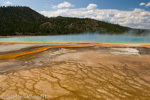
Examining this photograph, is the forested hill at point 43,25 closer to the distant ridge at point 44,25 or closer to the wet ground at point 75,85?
the distant ridge at point 44,25

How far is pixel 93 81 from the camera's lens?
430 centimetres

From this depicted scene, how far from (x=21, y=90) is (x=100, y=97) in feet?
8.07

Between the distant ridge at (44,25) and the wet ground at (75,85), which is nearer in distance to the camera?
the wet ground at (75,85)

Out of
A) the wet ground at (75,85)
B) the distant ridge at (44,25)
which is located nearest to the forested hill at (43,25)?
the distant ridge at (44,25)

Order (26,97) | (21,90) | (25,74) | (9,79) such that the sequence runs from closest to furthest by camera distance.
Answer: (26,97) < (21,90) < (9,79) < (25,74)

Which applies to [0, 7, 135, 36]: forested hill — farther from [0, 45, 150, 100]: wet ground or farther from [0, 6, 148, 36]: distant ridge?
[0, 45, 150, 100]: wet ground

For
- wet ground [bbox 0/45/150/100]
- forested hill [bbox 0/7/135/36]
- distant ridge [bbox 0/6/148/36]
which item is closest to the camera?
wet ground [bbox 0/45/150/100]

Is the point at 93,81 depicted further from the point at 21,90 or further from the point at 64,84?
the point at 21,90

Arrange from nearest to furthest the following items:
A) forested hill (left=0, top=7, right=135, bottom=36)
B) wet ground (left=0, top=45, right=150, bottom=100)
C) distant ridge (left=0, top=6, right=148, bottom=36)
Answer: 1. wet ground (left=0, top=45, right=150, bottom=100)
2. forested hill (left=0, top=7, right=135, bottom=36)
3. distant ridge (left=0, top=6, right=148, bottom=36)

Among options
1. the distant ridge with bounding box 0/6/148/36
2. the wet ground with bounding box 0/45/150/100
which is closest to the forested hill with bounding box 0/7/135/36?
the distant ridge with bounding box 0/6/148/36

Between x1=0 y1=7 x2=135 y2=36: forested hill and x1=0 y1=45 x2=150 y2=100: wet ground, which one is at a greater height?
x1=0 y1=7 x2=135 y2=36: forested hill

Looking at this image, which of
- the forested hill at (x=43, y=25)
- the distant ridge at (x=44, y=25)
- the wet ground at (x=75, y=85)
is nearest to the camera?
the wet ground at (x=75, y=85)

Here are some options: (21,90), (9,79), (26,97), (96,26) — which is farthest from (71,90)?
(96,26)

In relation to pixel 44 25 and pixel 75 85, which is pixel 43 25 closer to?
pixel 44 25
